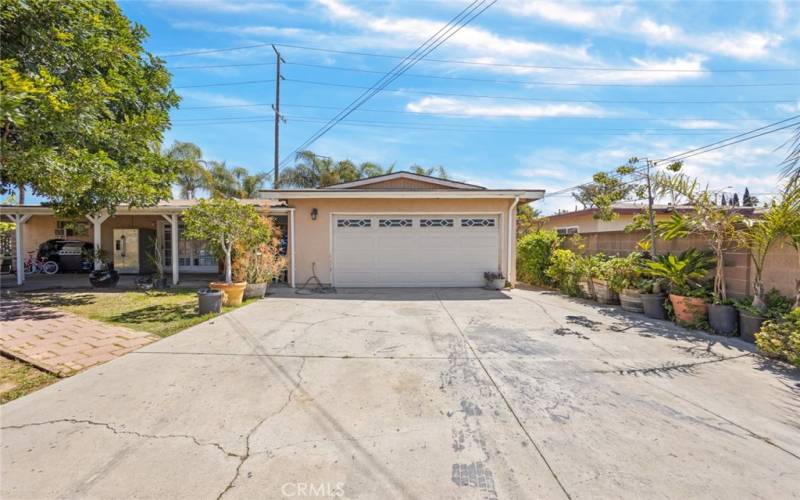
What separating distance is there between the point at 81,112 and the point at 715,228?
1151 centimetres

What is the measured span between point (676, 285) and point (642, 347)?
2.41 meters

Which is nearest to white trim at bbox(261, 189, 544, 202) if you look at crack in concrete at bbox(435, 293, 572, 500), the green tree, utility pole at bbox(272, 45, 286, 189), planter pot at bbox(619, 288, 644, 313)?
the green tree

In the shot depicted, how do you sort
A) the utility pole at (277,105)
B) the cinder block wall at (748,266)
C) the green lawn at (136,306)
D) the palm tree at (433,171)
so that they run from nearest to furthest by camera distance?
the cinder block wall at (748,266)
the green lawn at (136,306)
the utility pole at (277,105)
the palm tree at (433,171)

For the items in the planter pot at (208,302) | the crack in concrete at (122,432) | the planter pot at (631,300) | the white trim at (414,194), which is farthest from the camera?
the white trim at (414,194)

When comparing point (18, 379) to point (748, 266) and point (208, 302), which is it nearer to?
point (208, 302)

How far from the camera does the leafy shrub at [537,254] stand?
11031 mm

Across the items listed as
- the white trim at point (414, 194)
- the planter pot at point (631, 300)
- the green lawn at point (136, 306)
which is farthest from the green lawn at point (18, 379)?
the planter pot at point (631, 300)

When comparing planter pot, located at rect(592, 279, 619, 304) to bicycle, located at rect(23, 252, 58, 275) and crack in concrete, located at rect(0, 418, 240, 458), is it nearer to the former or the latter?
crack in concrete, located at rect(0, 418, 240, 458)

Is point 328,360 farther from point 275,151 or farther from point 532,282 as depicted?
point 275,151

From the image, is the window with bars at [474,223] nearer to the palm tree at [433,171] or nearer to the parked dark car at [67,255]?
the palm tree at [433,171]

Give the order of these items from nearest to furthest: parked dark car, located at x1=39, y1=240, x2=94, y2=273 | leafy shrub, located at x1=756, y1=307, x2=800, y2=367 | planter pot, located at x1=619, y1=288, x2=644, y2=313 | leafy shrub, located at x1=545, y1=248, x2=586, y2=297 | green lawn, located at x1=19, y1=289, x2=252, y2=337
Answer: leafy shrub, located at x1=756, y1=307, x2=800, y2=367 < green lawn, located at x1=19, y1=289, x2=252, y2=337 < planter pot, located at x1=619, y1=288, x2=644, y2=313 < leafy shrub, located at x1=545, y1=248, x2=586, y2=297 < parked dark car, located at x1=39, y1=240, x2=94, y2=273

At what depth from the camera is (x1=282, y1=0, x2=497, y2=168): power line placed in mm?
8695

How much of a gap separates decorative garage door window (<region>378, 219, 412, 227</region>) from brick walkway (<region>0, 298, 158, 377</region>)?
6.53 metres

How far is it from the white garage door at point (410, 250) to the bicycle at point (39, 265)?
40.9 ft
